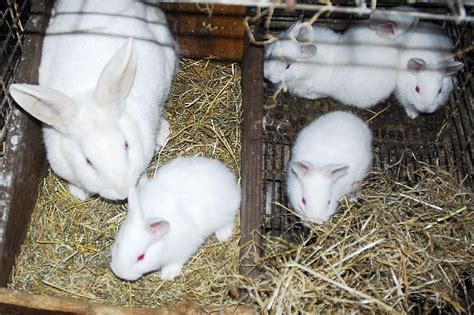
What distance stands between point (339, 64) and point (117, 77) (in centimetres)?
187

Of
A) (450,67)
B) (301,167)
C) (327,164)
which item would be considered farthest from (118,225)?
(450,67)

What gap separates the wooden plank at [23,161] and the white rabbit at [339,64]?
165 centimetres

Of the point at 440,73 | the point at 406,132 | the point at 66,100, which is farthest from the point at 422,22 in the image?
the point at 66,100

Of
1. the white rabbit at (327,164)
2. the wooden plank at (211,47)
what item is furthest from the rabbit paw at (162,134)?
the white rabbit at (327,164)

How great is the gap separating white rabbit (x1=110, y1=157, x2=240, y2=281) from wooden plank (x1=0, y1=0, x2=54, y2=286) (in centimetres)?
68

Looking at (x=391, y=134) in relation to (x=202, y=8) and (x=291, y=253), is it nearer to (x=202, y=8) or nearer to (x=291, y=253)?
(x=291, y=253)

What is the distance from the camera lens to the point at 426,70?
4375mm

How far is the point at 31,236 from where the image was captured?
3.85 meters

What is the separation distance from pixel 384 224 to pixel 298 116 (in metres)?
1.27

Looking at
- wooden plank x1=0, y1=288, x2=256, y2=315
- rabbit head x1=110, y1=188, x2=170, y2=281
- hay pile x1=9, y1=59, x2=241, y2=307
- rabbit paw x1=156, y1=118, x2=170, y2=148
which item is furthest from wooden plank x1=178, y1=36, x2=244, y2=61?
wooden plank x1=0, y1=288, x2=256, y2=315

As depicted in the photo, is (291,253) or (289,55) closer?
(291,253)

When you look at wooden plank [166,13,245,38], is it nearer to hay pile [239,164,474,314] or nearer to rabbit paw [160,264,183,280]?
hay pile [239,164,474,314]

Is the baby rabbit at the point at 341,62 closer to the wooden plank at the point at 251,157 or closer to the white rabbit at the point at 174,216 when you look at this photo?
the wooden plank at the point at 251,157

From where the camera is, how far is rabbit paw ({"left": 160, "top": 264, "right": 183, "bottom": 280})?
3.71m
